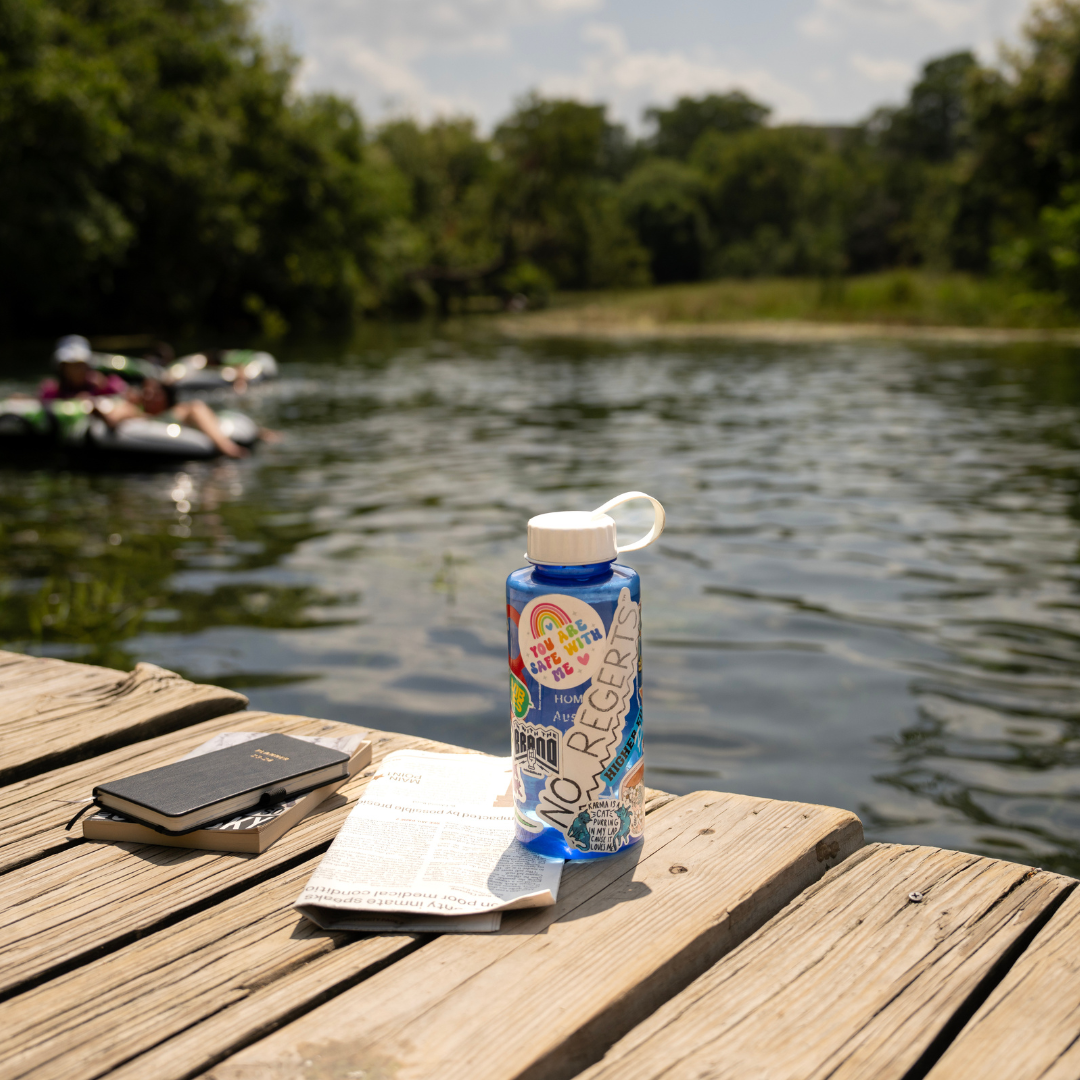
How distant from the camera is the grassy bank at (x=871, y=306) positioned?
27578 mm

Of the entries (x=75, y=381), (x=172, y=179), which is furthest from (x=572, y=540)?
(x=172, y=179)

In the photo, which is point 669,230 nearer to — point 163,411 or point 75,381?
point 163,411

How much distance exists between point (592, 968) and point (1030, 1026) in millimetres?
520

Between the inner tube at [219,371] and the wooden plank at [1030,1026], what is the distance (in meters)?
14.2

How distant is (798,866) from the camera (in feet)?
5.25

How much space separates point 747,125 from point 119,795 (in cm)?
10328

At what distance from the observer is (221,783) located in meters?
1.79

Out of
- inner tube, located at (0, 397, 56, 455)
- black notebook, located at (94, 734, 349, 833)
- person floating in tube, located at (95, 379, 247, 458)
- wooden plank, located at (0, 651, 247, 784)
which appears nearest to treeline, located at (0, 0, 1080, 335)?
person floating in tube, located at (95, 379, 247, 458)

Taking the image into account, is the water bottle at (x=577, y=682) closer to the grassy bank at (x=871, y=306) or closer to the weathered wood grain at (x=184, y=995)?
the weathered wood grain at (x=184, y=995)

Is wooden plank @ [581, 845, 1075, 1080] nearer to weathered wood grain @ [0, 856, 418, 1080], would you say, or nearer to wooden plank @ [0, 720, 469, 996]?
weathered wood grain @ [0, 856, 418, 1080]

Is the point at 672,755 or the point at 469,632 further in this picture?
the point at 469,632

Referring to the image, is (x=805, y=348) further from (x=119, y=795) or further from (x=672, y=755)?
(x=119, y=795)

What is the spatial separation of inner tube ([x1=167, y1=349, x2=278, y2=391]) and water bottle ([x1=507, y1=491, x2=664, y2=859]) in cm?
1371

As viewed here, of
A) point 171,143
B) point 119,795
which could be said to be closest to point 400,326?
point 171,143
